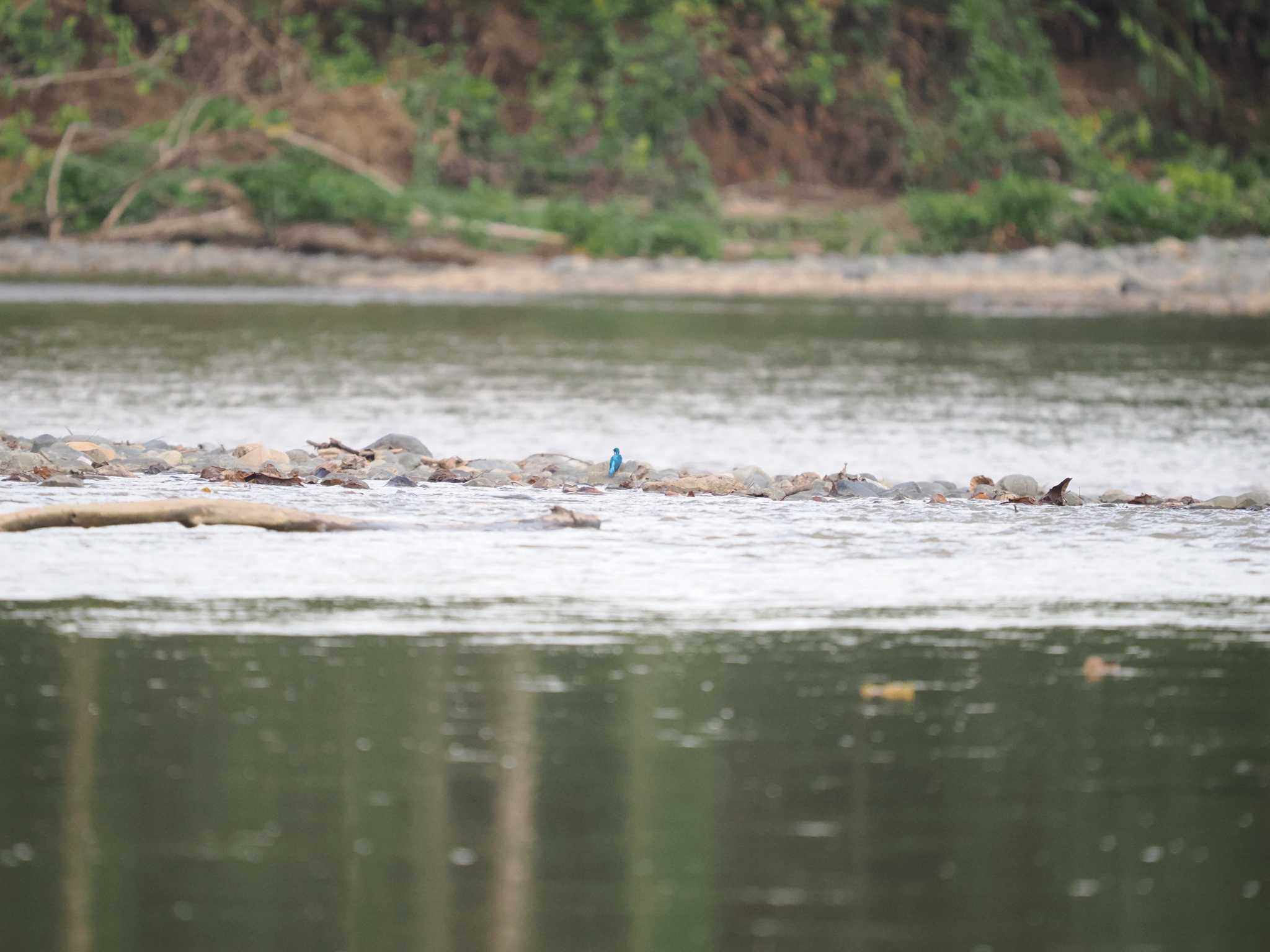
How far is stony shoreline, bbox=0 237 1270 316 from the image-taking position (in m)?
31.6

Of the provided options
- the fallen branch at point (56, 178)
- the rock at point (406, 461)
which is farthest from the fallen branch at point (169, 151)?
the rock at point (406, 461)

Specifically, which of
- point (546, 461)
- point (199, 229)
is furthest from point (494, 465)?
point (199, 229)

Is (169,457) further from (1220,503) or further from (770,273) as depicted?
(770,273)

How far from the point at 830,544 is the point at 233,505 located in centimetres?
244

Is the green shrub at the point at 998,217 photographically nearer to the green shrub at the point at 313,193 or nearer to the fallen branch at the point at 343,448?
the green shrub at the point at 313,193

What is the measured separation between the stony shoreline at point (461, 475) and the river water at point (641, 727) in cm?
31

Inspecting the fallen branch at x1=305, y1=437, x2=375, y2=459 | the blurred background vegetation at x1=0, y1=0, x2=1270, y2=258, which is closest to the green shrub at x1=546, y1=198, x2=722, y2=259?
the blurred background vegetation at x1=0, y1=0, x2=1270, y2=258

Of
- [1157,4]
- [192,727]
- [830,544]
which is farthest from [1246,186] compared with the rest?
[192,727]

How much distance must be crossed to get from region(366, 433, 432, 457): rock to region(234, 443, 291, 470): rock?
749 mm

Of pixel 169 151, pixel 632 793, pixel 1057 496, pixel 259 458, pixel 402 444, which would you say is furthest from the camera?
pixel 169 151

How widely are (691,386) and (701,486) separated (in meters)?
7.65

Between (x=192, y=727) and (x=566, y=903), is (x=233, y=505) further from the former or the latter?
(x=566, y=903)

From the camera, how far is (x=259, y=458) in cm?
1243

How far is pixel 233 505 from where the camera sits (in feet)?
31.4
